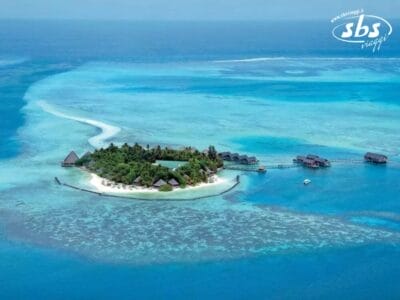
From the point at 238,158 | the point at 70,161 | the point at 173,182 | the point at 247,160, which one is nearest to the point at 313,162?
the point at 247,160

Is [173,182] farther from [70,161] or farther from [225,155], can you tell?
[70,161]

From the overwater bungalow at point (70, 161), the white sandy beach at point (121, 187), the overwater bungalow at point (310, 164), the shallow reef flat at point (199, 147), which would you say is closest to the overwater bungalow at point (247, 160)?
the shallow reef flat at point (199, 147)

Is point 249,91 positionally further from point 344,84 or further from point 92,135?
point 92,135

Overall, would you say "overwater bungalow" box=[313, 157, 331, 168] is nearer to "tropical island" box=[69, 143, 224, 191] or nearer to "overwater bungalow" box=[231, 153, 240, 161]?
"overwater bungalow" box=[231, 153, 240, 161]

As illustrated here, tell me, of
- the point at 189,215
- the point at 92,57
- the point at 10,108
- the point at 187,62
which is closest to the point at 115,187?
the point at 189,215

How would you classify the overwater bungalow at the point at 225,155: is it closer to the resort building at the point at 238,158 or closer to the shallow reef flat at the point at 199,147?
the resort building at the point at 238,158

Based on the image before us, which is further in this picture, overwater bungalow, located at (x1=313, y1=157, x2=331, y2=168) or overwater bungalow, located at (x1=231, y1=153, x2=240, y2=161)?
overwater bungalow, located at (x1=231, y1=153, x2=240, y2=161)

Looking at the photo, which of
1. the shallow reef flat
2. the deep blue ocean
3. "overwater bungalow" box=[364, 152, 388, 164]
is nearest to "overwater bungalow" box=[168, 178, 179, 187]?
the shallow reef flat

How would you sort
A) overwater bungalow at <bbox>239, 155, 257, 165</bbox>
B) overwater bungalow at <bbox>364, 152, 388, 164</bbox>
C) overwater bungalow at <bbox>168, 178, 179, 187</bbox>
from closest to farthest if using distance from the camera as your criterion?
overwater bungalow at <bbox>168, 178, 179, 187</bbox> < overwater bungalow at <bbox>239, 155, 257, 165</bbox> < overwater bungalow at <bbox>364, 152, 388, 164</bbox>
